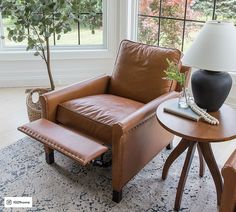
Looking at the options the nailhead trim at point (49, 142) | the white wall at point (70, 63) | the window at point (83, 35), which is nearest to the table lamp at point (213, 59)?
the nailhead trim at point (49, 142)

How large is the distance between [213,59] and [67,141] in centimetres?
96

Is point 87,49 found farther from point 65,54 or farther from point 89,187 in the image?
point 89,187

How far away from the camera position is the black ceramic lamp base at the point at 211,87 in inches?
69.9

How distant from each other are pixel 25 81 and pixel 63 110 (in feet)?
5.50

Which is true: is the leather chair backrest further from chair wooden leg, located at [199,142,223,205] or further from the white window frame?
the white window frame

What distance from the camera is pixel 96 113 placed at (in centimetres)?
215

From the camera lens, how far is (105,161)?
233cm

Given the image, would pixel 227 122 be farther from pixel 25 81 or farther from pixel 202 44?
pixel 25 81

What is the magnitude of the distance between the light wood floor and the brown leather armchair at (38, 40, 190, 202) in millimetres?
477

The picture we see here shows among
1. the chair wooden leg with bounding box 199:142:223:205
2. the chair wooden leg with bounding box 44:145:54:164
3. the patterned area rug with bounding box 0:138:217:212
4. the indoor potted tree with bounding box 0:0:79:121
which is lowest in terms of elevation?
the patterned area rug with bounding box 0:138:217:212

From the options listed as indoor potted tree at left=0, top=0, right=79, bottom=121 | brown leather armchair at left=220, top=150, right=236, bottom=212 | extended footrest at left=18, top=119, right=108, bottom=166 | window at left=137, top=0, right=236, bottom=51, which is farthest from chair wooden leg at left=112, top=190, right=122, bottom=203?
window at left=137, top=0, right=236, bottom=51

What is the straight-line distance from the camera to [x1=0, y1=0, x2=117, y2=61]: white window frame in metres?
3.54

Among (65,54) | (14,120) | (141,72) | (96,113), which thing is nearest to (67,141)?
(96,113)

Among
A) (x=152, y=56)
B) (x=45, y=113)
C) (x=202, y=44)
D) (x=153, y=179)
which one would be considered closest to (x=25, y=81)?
(x=45, y=113)
